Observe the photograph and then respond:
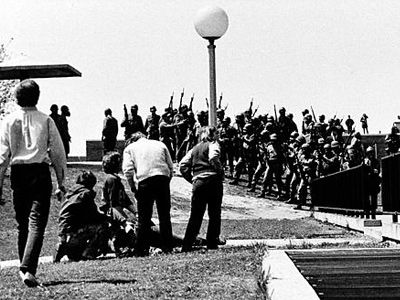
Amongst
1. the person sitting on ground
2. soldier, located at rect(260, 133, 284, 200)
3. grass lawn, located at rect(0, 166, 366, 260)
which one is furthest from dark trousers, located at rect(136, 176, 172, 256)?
soldier, located at rect(260, 133, 284, 200)

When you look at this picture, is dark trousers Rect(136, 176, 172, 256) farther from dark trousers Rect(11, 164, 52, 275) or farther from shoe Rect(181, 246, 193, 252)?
dark trousers Rect(11, 164, 52, 275)

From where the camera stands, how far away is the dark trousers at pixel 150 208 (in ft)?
36.3

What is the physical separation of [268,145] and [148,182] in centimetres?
1417

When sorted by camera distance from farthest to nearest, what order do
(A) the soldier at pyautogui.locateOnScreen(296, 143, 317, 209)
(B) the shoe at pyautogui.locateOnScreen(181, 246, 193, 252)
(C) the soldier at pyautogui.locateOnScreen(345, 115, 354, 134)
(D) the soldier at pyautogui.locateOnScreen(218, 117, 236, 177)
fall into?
(C) the soldier at pyautogui.locateOnScreen(345, 115, 354, 134), (D) the soldier at pyautogui.locateOnScreen(218, 117, 236, 177), (A) the soldier at pyautogui.locateOnScreen(296, 143, 317, 209), (B) the shoe at pyautogui.locateOnScreen(181, 246, 193, 252)

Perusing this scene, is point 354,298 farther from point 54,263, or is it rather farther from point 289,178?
point 289,178

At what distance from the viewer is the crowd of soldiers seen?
76.5 feet

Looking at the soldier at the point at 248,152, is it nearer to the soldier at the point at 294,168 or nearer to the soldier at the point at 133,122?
the soldier at the point at 294,168

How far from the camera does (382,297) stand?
20.3 ft

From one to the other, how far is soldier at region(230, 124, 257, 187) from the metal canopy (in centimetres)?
737

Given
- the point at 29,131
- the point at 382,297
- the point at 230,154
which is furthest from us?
the point at 230,154

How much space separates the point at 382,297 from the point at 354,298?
18cm

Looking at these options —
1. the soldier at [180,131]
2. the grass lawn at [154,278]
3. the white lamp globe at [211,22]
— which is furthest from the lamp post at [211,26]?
the soldier at [180,131]

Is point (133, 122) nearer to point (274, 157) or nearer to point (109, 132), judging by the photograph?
point (109, 132)

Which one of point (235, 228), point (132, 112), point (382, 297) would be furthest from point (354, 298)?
point (132, 112)
